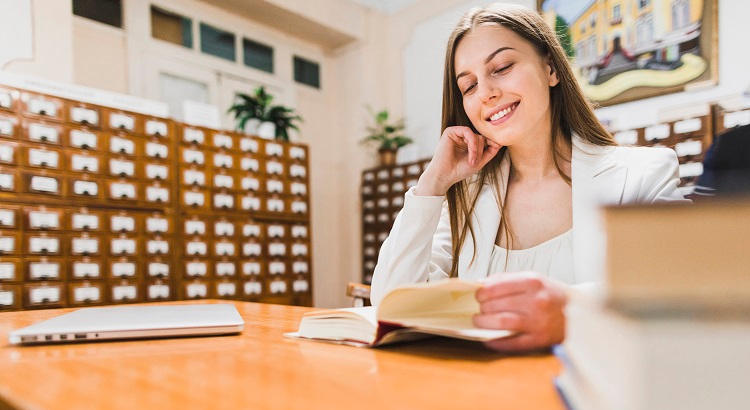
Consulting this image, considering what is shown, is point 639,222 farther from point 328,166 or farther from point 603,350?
point 328,166

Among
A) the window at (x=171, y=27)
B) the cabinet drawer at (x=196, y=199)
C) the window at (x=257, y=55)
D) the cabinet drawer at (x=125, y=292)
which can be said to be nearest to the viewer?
the cabinet drawer at (x=125, y=292)

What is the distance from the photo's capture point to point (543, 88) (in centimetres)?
143

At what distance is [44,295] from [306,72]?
3491mm

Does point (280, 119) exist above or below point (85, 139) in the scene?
above

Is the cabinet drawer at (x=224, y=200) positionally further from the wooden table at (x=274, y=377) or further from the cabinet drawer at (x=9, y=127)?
the wooden table at (x=274, y=377)

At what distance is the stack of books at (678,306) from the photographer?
0.24 meters

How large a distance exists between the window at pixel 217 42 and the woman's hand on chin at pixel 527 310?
4631 millimetres

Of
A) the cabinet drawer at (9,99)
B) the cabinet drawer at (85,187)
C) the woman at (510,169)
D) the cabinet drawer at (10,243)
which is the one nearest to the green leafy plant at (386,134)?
the cabinet drawer at (85,187)

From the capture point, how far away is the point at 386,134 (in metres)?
5.29

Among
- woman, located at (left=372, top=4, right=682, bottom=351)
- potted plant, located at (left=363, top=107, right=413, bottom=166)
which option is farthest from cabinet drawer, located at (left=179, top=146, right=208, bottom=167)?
woman, located at (left=372, top=4, right=682, bottom=351)

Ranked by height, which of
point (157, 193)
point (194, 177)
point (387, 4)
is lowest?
point (157, 193)

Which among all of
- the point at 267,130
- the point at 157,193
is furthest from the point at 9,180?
the point at 267,130

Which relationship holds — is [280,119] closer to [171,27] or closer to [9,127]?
[171,27]

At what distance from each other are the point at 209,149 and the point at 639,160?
320 centimetres
